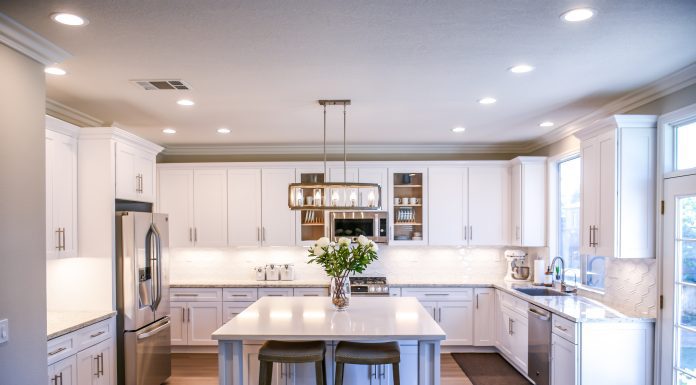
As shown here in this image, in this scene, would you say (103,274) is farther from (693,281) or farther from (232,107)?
(693,281)

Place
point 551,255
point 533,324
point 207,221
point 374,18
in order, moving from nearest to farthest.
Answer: point 374,18 → point 533,324 → point 551,255 → point 207,221

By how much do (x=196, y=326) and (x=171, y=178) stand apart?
1.88 metres

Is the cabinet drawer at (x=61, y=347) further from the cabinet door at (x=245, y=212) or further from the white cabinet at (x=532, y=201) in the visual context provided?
the white cabinet at (x=532, y=201)

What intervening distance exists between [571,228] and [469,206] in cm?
125

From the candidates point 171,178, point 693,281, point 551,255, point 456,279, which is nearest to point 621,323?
A: point 693,281

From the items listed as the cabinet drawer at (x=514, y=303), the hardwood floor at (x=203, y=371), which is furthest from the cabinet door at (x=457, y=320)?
the cabinet drawer at (x=514, y=303)

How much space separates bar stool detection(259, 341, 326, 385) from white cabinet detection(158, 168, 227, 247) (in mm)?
2994

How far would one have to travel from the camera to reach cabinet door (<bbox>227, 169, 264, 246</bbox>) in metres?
A: 6.17

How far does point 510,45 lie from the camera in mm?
2711

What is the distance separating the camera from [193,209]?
6.17m

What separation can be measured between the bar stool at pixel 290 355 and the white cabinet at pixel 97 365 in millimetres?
1354

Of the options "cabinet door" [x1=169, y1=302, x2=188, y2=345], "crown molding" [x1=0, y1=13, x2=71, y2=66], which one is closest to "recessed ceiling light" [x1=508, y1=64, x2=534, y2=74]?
"crown molding" [x1=0, y1=13, x2=71, y2=66]

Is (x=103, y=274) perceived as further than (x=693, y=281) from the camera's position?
Yes

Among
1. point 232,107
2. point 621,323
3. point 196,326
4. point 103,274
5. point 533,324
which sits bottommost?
point 196,326
